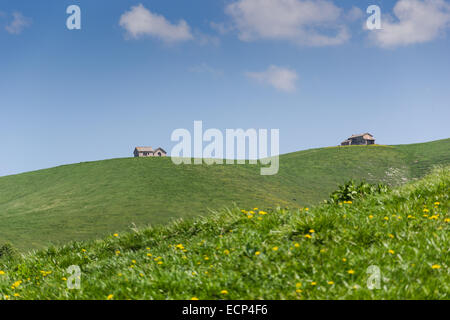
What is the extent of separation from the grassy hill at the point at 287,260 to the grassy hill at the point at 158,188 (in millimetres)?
27737

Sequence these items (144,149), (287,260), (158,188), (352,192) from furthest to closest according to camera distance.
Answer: (144,149) < (158,188) < (352,192) < (287,260)

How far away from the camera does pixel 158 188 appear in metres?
53.0

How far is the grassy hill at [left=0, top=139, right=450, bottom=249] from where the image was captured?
134 ft

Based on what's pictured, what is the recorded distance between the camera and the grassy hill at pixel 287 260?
5215mm

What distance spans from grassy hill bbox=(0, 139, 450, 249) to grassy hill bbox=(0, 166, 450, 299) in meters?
27.7

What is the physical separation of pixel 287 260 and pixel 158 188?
48.0 metres

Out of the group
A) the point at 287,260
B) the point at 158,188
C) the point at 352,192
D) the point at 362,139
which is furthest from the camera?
the point at 362,139

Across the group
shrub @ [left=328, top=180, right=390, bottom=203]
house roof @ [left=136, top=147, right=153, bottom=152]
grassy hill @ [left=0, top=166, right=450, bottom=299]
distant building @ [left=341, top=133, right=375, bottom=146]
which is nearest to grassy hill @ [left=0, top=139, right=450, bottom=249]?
grassy hill @ [left=0, top=166, right=450, bottom=299]

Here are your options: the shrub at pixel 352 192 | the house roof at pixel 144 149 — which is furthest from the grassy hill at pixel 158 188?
the house roof at pixel 144 149

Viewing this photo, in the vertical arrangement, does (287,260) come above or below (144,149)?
below

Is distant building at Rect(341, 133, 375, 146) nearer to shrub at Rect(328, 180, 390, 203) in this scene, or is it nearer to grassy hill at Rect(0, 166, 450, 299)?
shrub at Rect(328, 180, 390, 203)

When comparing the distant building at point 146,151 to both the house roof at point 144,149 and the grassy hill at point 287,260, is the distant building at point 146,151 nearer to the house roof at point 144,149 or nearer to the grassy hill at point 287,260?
the house roof at point 144,149

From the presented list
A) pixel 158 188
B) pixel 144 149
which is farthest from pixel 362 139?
pixel 158 188

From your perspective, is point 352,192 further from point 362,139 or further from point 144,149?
point 144,149
